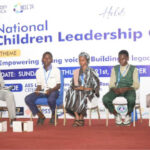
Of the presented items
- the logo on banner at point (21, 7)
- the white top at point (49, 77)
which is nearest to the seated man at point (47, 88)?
the white top at point (49, 77)

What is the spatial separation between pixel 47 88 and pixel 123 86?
1.34 meters

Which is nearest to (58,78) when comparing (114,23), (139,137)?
(114,23)

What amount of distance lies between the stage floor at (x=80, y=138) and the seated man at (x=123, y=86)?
0.91 feet

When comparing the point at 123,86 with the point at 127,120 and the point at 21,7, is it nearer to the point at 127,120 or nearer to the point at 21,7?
the point at 127,120

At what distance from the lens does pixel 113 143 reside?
4336 millimetres

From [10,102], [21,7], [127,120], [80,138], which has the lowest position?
[80,138]

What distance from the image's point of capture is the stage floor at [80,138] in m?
4.14

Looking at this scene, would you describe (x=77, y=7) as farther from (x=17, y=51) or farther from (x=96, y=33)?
(x=17, y=51)

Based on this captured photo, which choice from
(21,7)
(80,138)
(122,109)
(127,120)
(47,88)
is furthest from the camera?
(21,7)

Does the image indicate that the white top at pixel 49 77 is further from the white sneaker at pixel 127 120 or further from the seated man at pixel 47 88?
the white sneaker at pixel 127 120

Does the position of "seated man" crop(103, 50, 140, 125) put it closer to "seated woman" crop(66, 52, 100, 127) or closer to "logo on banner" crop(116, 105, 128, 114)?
"seated woman" crop(66, 52, 100, 127)

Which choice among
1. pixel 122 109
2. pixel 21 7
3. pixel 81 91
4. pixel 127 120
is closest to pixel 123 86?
pixel 127 120

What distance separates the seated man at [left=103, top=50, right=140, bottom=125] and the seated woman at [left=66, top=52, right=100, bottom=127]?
27 centimetres

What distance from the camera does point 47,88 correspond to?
21.9 ft
